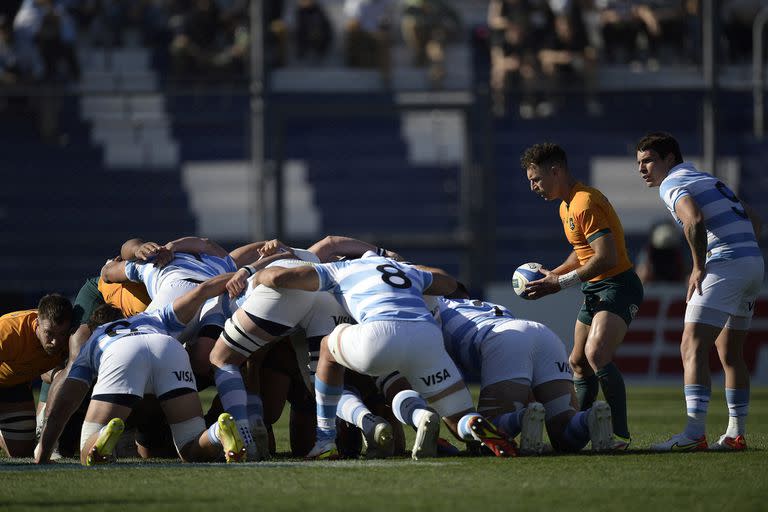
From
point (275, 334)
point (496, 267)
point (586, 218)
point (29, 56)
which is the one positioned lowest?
point (496, 267)

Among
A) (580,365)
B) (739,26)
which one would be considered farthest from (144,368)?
(739,26)

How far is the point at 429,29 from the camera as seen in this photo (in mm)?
21047

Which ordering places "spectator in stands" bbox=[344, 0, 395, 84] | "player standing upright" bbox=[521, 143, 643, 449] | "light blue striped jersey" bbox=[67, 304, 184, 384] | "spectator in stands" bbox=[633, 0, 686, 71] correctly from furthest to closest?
1. "spectator in stands" bbox=[344, 0, 395, 84]
2. "spectator in stands" bbox=[633, 0, 686, 71]
3. "player standing upright" bbox=[521, 143, 643, 449]
4. "light blue striped jersey" bbox=[67, 304, 184, 384]

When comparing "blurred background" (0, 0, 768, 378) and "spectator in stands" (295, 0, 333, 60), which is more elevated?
"spectator in stands" (295, 0, 333, 60)

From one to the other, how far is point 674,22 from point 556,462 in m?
14.1

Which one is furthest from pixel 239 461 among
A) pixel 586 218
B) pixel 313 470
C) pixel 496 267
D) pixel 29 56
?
pixel 29 56

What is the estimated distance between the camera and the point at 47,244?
55.4ft

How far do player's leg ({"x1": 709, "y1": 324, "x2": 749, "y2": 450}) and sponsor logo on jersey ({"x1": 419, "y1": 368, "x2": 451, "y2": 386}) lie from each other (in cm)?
193

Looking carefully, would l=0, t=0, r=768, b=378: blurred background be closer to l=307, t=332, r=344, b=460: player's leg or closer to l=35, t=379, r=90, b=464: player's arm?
l=307, t=332, r=344, b=460: player's leg

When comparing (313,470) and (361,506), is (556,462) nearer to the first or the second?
(313,470)

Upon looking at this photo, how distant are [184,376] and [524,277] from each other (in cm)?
250

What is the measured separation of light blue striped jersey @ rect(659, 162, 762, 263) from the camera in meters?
8.41

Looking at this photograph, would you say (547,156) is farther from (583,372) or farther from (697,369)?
(697,369)

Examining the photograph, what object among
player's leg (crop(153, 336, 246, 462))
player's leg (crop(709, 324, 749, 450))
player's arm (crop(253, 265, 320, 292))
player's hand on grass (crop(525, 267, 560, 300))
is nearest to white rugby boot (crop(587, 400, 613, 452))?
player's leg (crop(709, 324, 749, 450))
